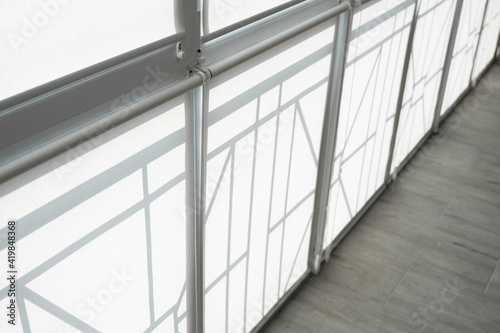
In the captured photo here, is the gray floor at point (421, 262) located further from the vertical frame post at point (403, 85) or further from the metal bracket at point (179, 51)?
the metal bracket at point (179, 51)

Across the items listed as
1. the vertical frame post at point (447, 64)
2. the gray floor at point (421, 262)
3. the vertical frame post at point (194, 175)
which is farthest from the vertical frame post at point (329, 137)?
the vertical frame post at point (447, 64)

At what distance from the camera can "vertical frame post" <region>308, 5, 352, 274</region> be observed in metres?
5.43

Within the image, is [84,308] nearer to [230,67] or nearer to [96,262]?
[96,262]

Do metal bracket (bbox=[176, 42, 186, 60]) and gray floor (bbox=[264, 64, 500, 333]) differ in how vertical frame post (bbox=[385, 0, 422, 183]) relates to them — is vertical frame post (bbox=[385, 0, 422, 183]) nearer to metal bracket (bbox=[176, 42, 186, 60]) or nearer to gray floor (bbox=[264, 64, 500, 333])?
gray floor (bbox=[264, 64, 500, 333])

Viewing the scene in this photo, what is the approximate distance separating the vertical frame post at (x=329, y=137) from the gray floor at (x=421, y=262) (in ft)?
1.59

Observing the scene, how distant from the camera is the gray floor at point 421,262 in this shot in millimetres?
6238

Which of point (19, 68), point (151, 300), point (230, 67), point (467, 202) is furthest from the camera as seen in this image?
point (467, 202)

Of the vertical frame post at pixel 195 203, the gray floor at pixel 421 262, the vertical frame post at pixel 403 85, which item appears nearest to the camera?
the vertical frame post at pixel 195 203

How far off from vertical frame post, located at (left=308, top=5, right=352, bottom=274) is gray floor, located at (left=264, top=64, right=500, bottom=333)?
1.59ft

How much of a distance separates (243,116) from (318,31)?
4.01ft

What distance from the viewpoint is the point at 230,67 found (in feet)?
12.6

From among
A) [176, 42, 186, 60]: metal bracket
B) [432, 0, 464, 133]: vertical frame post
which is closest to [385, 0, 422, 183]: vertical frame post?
[432, 0, 464, 133]: vertical frame post

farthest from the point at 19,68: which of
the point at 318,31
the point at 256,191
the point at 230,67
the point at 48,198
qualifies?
the point at 318,31

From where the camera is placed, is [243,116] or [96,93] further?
[243,116]
